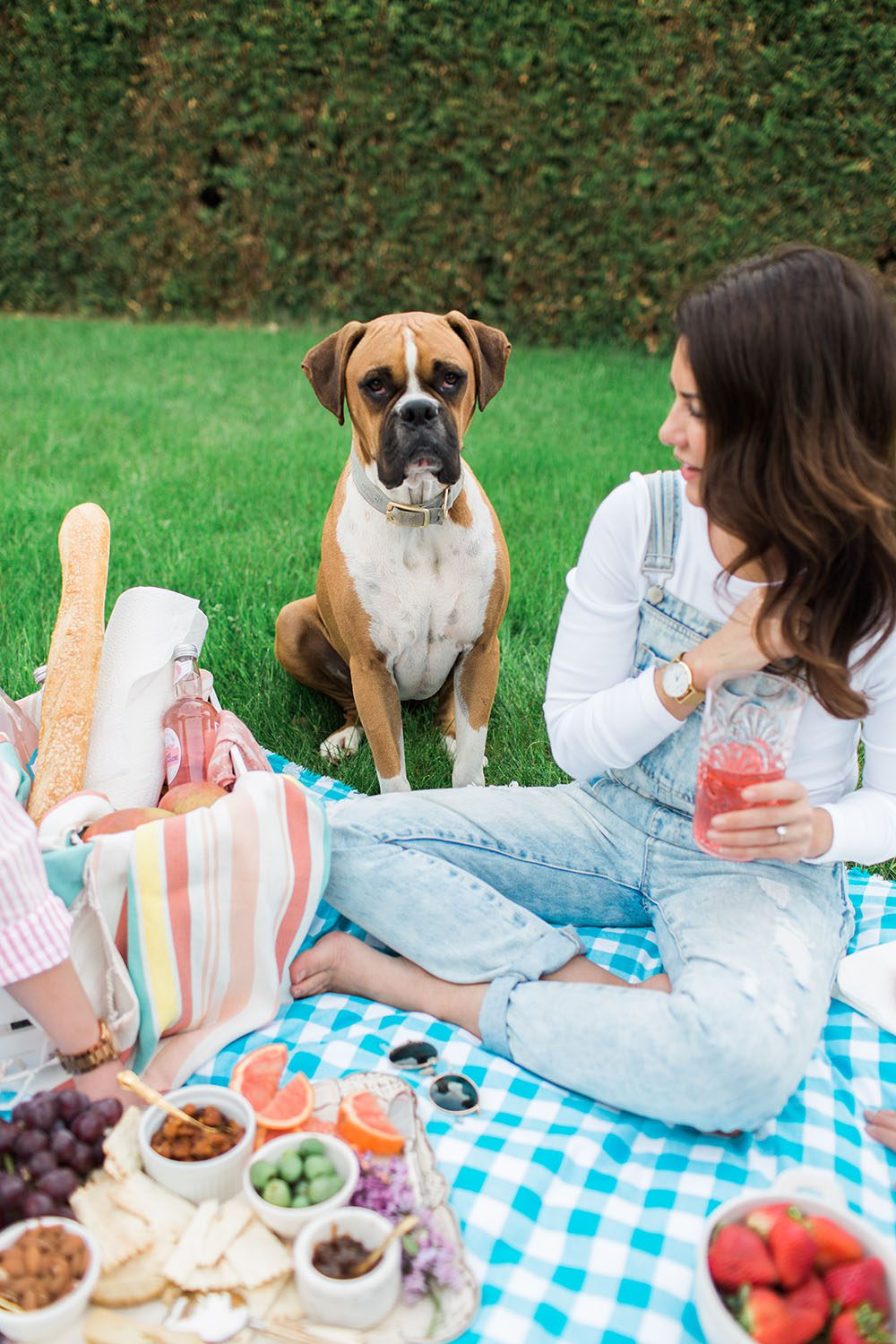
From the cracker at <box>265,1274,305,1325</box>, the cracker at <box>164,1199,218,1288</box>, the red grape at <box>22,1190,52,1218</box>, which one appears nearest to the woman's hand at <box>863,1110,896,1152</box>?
the cracker at <box>265,1274,305,1325</box>

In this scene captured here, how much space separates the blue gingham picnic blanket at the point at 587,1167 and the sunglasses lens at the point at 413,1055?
1.5 inches

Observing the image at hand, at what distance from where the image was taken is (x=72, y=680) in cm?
256

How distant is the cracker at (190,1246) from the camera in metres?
1.62

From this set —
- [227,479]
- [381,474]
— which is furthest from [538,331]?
[381,474]

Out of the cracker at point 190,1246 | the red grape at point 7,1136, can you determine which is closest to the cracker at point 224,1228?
the cracker at point 190,1246

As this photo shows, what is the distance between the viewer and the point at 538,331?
985cm

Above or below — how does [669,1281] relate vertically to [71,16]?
below

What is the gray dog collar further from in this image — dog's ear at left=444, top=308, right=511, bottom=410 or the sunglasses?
the sunglasses

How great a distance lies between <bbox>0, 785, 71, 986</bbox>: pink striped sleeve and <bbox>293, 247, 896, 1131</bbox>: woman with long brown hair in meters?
0.62

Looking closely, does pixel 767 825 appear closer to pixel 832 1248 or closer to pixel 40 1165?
pixel 832 1248

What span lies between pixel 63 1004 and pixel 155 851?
1.05 ft

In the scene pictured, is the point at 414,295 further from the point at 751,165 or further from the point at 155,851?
the point at 155,851

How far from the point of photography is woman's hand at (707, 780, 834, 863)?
191 cm

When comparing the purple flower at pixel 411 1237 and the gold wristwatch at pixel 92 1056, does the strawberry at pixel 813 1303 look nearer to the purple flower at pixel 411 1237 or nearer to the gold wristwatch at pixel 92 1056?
the purple flower at pixel 411 1237
